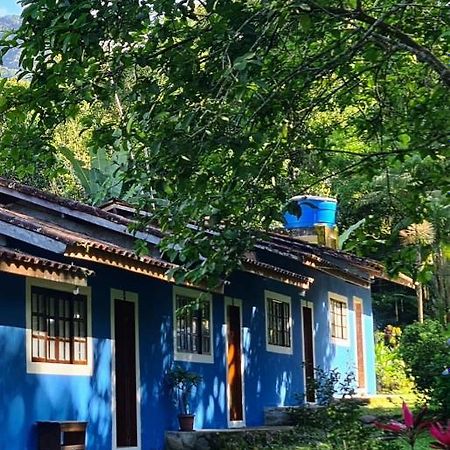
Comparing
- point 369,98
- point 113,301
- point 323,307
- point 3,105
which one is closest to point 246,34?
point 3,105

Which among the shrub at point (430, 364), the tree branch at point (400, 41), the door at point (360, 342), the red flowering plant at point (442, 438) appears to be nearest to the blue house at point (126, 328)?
the shrub at point (430, 364)

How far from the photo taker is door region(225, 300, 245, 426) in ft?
54.7

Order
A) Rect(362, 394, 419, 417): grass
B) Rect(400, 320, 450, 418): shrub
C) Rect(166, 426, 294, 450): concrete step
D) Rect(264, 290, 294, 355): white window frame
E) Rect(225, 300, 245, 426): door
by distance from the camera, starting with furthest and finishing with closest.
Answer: Rect(362, 394, 419, 417): grass < Rect(264, 290, 294, 355): white window frame < Rect(225, 300, 245, 426): door < Rect(400, 320, 450, 418): shrub < Rect(166, 426, 294, 450): concrete step

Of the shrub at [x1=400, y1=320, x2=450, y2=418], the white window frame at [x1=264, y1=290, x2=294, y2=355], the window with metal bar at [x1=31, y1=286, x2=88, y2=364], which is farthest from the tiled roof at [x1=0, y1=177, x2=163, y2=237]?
the shrub at [x1=400, y1=320, x2=450, y2=418]

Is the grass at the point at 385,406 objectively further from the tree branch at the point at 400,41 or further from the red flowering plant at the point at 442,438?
the red flowering plant at the point at 442,438

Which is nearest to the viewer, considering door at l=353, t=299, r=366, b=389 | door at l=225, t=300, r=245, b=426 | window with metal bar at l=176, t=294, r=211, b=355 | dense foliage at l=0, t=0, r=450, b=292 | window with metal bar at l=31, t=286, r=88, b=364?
dense foliage at l=0, t=0, r=450, b=292

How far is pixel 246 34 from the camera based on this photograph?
6824mm

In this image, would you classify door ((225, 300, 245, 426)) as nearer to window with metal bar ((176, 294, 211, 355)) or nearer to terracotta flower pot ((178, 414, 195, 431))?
window with metal bar ((176, 294, 211, 355))

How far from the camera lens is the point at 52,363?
1199cm

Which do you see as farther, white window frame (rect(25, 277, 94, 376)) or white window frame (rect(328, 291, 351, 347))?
white window frame (rect(328, 291, 351, 347))

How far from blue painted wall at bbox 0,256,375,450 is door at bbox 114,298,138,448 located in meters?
0.17

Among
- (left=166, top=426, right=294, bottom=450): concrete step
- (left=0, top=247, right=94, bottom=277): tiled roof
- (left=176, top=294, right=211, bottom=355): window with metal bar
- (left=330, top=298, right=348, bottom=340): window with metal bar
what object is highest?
(left=330, top=298, right=348, bottom=340): window with metal bar

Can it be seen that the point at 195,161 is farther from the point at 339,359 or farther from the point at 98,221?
the point at 339,359

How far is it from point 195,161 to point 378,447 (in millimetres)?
5363
